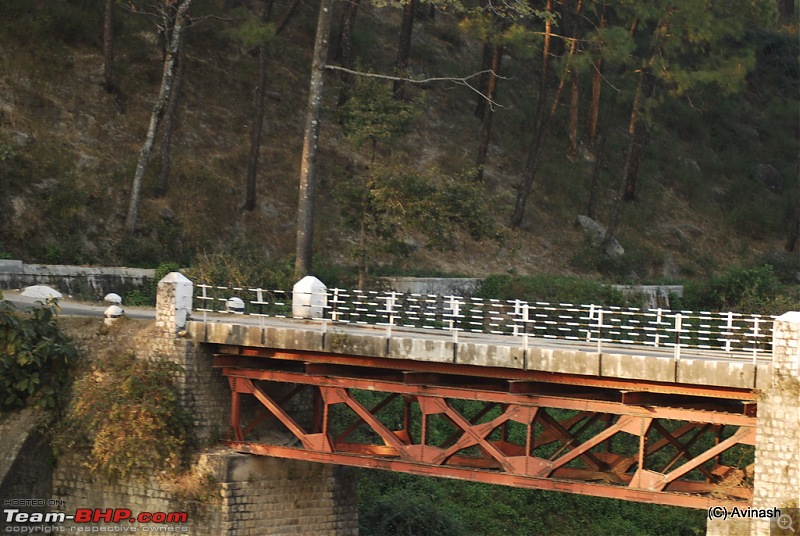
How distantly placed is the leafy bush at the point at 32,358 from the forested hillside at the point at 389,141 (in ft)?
31.6

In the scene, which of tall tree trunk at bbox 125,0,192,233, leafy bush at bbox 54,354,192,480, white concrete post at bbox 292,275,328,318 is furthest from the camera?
tall tree trunk at bbox 125,0,192,233

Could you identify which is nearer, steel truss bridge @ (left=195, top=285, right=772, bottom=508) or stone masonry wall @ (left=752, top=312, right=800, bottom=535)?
stone masonry wall @ (left=752, top=312, right=800, bottom=535)

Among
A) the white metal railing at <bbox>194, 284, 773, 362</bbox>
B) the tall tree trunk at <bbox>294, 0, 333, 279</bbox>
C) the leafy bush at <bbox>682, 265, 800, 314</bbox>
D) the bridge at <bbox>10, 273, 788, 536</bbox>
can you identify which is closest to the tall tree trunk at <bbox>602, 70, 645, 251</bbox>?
the leafy bush at <bbox>682, 265, 800, 314</bbox>

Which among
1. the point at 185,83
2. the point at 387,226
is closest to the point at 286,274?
the point at 387,226

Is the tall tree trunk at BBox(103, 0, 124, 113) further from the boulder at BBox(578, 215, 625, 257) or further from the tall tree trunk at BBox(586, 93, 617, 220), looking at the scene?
the tall tree trunk at BBox(586, 93, 617, 220)

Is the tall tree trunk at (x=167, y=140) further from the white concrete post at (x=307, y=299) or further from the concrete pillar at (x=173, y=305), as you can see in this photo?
the concrete pillar at (x=173, y=305)

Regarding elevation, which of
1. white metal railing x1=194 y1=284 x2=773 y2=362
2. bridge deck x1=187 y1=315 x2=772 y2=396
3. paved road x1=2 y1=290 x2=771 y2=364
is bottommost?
bridge deck x1=187 y1=315 x2=772 y2=396

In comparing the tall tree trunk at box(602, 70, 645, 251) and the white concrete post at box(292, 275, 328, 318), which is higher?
the tall tree trunk at box(602, 70, 645, 251)

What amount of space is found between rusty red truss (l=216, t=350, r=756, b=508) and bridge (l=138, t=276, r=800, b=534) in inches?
1.0

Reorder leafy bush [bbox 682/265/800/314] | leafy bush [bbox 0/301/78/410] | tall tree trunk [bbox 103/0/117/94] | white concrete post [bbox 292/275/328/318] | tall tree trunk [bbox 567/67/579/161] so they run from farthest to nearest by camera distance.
Result: tall tree trunk [bbox 567/67/579/161] < tall tree trunk [bbox 103/0/117/94] < leafy bush [bbox 682/265/800/314] < white concrete post [bbox 292/275/328/318] < leafy bush [bbox 0/301/78/410]

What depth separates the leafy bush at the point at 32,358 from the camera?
2384 centimetres

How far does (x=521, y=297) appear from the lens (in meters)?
39.9

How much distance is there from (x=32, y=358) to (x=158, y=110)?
15732 mm

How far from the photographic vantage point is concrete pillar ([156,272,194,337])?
23.7 meters
